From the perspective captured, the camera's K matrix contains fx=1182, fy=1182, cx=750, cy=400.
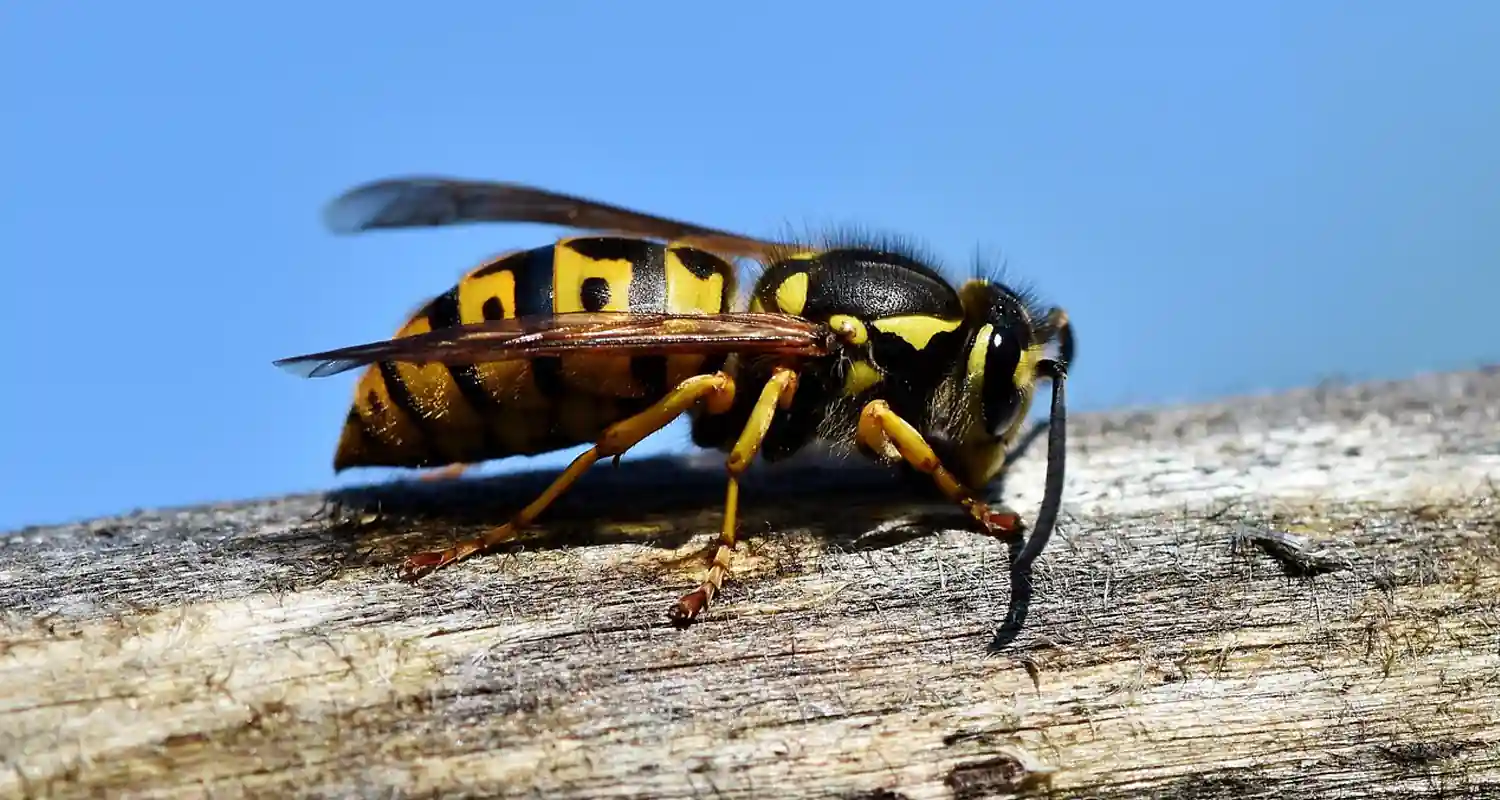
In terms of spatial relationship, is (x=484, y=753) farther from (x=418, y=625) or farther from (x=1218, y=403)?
(x=1218, y=403)

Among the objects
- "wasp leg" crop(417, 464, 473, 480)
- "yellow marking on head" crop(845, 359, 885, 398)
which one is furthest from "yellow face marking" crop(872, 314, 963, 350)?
"wasp leg" crop(417, 464, 473, 480)

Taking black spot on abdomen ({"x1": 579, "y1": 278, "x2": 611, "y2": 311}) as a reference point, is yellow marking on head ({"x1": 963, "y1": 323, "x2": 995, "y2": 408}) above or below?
below

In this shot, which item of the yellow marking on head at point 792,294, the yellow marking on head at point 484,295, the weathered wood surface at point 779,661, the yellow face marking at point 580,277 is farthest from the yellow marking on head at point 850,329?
the yellow marking on head at point 484,295

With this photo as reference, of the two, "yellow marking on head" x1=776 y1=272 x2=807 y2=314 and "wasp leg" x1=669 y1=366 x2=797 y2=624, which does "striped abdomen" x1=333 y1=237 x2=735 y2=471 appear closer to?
"yellow marking on head" x1=776 y1=272 x2=807 y2=314

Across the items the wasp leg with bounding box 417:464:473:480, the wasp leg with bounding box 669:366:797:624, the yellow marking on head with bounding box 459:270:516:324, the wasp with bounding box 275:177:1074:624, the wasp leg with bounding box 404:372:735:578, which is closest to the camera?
the wasp leg with bounding box 669:366:797:624

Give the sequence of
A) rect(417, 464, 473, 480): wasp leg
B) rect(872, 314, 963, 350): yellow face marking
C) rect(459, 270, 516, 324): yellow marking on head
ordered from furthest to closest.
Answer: rect(417, 464, 473, 480): wasp leg, rect(872, 314, 963, 350): yellow face marking, rect(459, 270, 516, 324): yellow marking on head

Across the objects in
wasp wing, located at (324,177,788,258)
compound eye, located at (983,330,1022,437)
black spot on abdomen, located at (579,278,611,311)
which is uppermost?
wasp wing, located at (324,177,788,258)

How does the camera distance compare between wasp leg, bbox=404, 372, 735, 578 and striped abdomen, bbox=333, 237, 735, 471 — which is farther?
striped abdomen, bbox=333, 237, 735, 471
